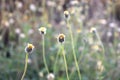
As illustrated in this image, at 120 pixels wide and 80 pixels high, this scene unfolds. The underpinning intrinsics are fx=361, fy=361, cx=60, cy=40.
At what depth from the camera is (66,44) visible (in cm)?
316

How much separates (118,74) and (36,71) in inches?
25.4

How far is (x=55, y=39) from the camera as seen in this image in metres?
3.32

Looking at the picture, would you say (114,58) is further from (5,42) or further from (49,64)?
(5,42)

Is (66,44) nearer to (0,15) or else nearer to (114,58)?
Result: (114,58)

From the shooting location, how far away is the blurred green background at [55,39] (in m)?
2.83

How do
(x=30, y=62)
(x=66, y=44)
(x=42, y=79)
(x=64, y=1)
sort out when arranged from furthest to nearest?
(x=64, y=1) < (x=66, y=44) < (x=30, y=62) < (x=42, y=79)

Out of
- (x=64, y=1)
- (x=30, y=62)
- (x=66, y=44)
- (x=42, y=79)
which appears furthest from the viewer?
(x=64, y=1)

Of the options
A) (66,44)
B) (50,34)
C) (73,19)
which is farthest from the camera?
(73,19)

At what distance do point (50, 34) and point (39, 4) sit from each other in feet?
3.22

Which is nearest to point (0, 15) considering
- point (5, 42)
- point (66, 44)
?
point (5, 42)

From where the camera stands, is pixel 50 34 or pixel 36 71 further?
pixel 50 34

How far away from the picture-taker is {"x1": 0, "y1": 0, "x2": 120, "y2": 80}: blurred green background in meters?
2.83

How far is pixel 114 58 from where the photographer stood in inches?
119

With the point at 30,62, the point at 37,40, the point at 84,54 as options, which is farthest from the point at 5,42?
the point at 84,54
